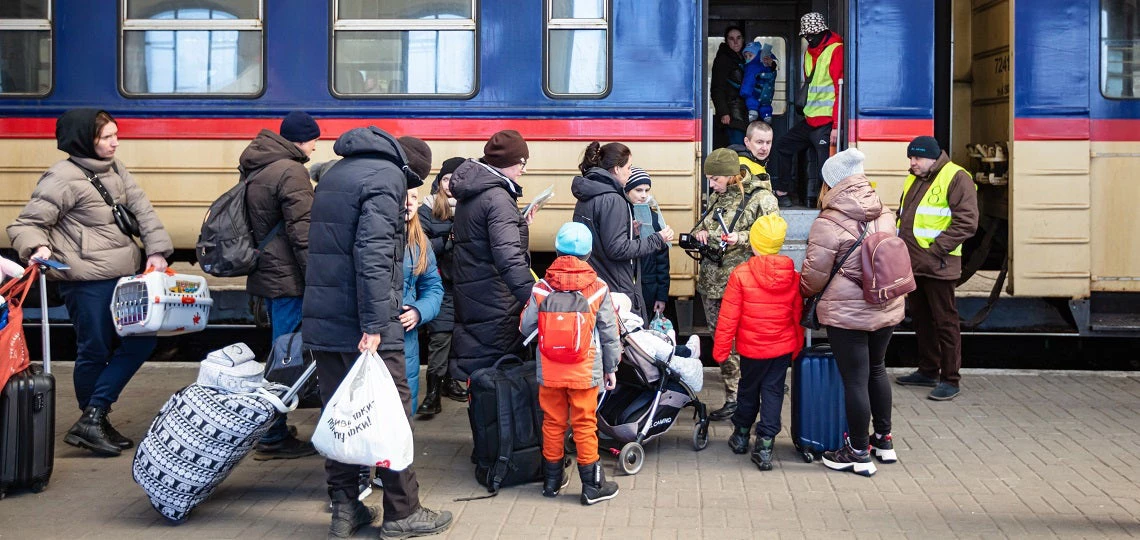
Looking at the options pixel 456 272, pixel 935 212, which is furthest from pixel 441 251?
pixel 935 212

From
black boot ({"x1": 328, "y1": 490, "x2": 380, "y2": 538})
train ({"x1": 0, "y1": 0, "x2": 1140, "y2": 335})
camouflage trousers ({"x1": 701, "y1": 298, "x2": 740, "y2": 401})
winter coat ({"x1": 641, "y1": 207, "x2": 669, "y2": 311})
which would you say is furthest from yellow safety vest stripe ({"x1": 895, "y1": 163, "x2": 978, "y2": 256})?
black boot ({"x1": 328, "y1": 490, "x2": 380, "y2": 538})

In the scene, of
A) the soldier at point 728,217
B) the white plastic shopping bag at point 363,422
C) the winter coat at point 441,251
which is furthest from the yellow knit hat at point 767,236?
the white plastic shopping bag at point 363,422

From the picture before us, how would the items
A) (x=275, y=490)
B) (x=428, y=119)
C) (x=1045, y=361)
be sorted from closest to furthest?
1. (x=275, y=490)
2. (x=428, y=119)
3. (x=1045, y=361)

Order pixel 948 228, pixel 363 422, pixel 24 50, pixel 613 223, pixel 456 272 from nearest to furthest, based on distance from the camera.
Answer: pixel 363 422 < pixel 456 272 < pixel 613 223 < pixel 948 228 < pixel 24 50

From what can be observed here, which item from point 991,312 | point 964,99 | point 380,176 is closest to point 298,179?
point 380,176

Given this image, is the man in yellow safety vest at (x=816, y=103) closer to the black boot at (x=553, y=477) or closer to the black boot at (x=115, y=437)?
the black boot at (x=553, y=477)

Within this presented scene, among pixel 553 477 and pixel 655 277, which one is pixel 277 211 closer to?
pixel 553 477

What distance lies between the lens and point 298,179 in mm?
6066

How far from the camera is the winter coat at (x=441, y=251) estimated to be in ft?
22.9

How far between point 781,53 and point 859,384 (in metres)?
5.55

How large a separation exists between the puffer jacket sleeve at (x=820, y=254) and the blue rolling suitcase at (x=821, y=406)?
44cm

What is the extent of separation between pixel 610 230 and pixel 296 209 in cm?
165

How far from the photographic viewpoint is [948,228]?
7570 millimetres

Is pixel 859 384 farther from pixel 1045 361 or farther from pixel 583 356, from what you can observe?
pixel 1045 361
